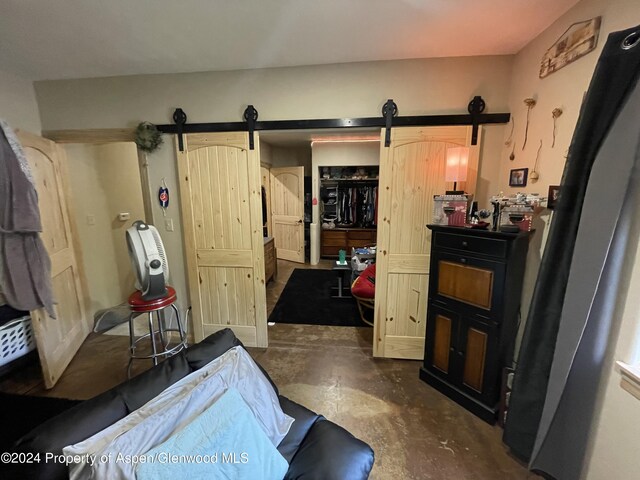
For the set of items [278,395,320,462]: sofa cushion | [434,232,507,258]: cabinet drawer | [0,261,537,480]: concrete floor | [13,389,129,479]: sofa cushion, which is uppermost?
[434,232,507,258]: cabinet drawer

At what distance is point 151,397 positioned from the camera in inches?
39.8

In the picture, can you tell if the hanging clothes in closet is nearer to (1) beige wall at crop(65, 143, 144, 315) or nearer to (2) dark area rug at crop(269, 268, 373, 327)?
(2) dark area rug at crop(269, 268, 373, 327)

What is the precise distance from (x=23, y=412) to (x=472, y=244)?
3329 mm

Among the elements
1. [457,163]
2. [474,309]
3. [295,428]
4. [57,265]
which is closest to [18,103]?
[57,265]

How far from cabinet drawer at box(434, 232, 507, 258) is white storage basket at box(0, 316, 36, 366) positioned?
10.9ft

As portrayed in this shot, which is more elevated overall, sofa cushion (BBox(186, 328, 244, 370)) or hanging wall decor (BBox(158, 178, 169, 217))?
hanging wall decor (BBox(158, 178, 169, 217))

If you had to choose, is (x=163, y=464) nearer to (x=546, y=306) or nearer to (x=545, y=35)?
(x=546, y=306)

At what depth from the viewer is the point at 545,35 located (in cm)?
170

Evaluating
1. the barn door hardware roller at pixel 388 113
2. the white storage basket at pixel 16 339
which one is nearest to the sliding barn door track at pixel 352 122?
the barn door hardware roller at pixel 388 113

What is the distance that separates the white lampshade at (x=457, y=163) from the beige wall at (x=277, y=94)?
15.5 inches

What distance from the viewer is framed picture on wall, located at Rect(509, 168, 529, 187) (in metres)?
1.87

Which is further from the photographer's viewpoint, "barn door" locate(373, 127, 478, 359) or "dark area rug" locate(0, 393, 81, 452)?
"barn door" locate(373, 127, 478, 359)

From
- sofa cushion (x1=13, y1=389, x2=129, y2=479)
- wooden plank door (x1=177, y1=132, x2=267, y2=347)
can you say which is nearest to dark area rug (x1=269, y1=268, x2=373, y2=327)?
wooden plank door (x1=177, y1=132, x2=267, y2=347)

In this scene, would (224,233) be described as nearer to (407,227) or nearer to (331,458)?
(407,227)
